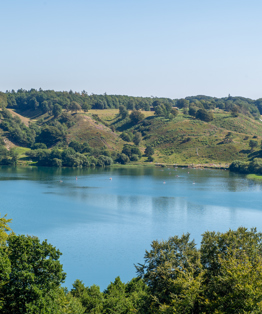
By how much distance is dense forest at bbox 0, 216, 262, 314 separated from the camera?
24.1 m

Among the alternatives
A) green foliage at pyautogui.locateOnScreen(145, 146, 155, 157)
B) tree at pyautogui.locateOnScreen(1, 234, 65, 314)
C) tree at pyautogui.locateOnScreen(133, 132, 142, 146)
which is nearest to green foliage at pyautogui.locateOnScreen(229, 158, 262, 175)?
green foliage at pyautogui.locateOnScreen(145, 146, 155, 157)

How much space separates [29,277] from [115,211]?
5635cm

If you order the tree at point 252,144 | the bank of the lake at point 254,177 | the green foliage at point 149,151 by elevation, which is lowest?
the bank of the lake at point 254,177

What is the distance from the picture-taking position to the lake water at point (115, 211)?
174 feet

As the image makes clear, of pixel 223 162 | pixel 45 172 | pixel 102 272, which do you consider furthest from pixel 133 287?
pixel 223 162

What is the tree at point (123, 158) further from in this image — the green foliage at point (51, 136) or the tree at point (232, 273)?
the tree at point (232, 273)

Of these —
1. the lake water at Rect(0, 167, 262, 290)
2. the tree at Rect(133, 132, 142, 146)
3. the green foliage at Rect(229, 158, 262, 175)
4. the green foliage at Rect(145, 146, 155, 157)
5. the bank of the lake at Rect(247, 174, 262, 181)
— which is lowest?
the lake water at Rect(0, 167, 262, 290)

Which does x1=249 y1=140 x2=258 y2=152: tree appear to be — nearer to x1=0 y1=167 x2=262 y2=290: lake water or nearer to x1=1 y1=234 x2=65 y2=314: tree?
x1=0 y1=167 x2=262 y2=290: lake water

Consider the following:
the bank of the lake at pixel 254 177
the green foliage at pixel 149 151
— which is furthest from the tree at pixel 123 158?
the bank of the lake at pixel 254 177

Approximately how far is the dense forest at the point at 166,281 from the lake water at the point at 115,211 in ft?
52.4

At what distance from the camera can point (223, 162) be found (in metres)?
169

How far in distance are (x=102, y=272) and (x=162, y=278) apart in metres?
20.5

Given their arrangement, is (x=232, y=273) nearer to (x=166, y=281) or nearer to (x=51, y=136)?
(x=166, y=281)

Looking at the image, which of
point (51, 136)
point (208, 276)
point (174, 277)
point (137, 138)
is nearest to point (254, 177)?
point (137, 138)
